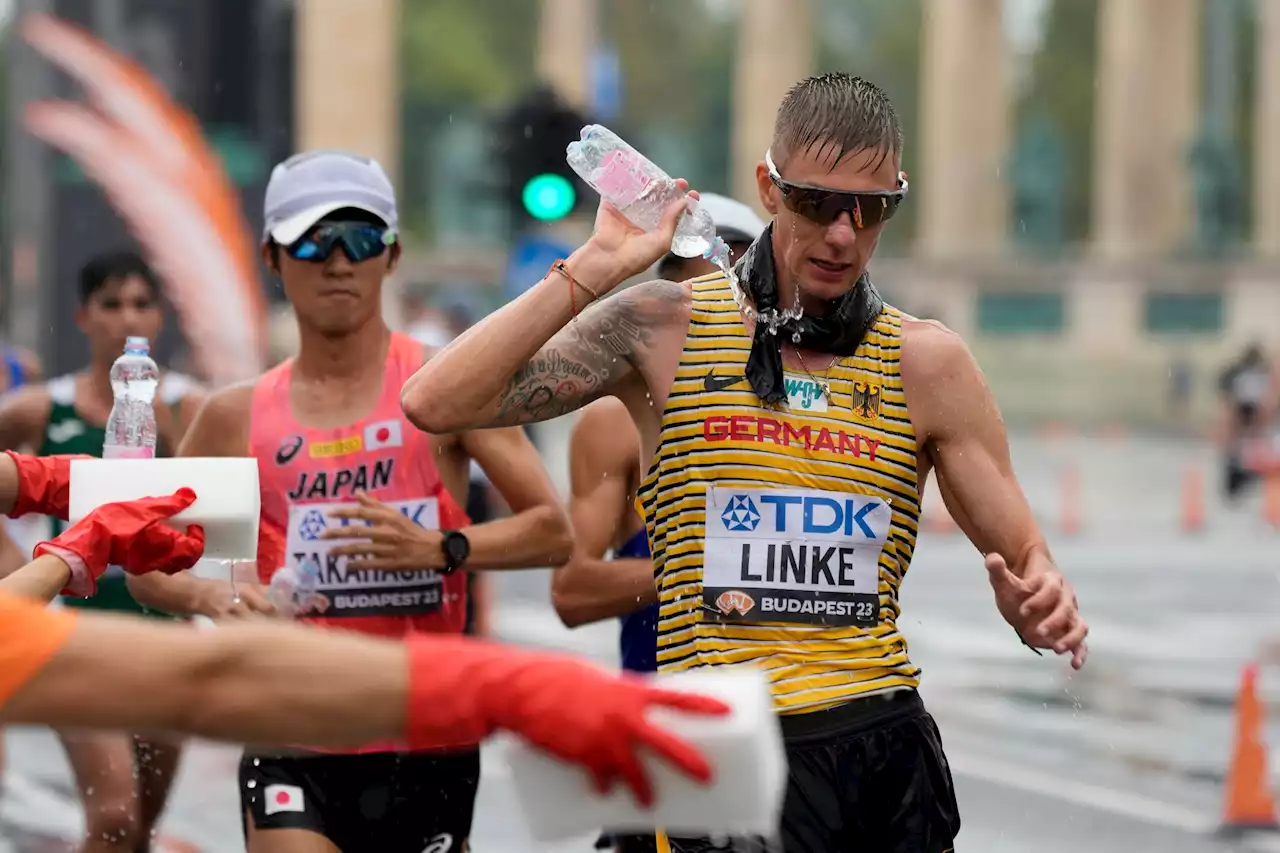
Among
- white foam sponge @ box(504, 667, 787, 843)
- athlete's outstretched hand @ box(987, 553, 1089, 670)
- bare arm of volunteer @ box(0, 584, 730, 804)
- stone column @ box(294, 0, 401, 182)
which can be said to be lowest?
white foam sponge @ box(504, 667, 787, 843)

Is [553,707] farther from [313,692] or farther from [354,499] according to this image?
[354,499]

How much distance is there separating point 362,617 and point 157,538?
140 centimetres

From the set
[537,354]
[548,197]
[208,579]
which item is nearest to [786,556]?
[537,354]

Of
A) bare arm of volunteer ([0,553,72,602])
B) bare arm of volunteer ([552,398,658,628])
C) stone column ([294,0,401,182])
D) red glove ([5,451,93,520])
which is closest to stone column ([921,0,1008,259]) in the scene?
stone column ([294,0,401,182])

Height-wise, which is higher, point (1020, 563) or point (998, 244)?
point (998, 244)

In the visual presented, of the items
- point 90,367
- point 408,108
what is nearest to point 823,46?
point 408,108

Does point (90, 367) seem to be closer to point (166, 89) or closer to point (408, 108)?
point (166, 89)

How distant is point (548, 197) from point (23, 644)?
13326 mm

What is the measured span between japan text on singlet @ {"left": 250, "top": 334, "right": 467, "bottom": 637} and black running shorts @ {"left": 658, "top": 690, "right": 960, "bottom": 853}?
1557 mm

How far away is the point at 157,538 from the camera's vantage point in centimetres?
457

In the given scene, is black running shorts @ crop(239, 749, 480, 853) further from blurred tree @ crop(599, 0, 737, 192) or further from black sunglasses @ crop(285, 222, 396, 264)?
blurred tree @ crop(599, 0, 737, 192)

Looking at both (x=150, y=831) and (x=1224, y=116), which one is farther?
(x=1224, y=116)

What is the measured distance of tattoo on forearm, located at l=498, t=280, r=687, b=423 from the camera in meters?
4.66

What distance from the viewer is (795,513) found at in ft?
15.1
